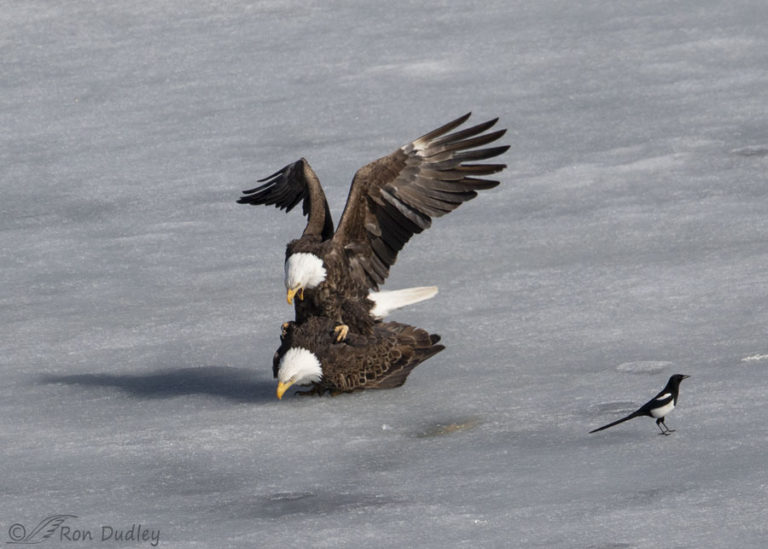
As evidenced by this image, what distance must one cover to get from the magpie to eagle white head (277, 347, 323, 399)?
118cm

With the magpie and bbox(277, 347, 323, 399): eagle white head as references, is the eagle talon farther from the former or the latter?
the magpie

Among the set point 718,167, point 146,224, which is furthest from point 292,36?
point 718,167

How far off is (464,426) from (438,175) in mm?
1284

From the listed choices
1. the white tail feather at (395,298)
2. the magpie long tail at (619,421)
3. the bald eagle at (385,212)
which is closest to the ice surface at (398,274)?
the magpie long tail at (619,421)

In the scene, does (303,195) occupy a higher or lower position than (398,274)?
higher

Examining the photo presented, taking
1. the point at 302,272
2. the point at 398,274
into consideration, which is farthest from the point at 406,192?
the point at 398,274

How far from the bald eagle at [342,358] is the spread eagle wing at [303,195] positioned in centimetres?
43

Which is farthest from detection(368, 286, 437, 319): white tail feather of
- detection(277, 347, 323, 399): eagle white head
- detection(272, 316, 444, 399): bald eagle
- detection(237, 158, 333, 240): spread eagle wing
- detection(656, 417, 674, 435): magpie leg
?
detection(656, 417, 674, 435): magpie leg

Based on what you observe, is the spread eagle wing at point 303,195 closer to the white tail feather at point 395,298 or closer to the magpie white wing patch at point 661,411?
the white tail feather at point 395,298

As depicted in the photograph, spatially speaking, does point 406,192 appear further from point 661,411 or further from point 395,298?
point 661,411

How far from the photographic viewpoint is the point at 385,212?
19.2ft

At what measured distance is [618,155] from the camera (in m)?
8.20
